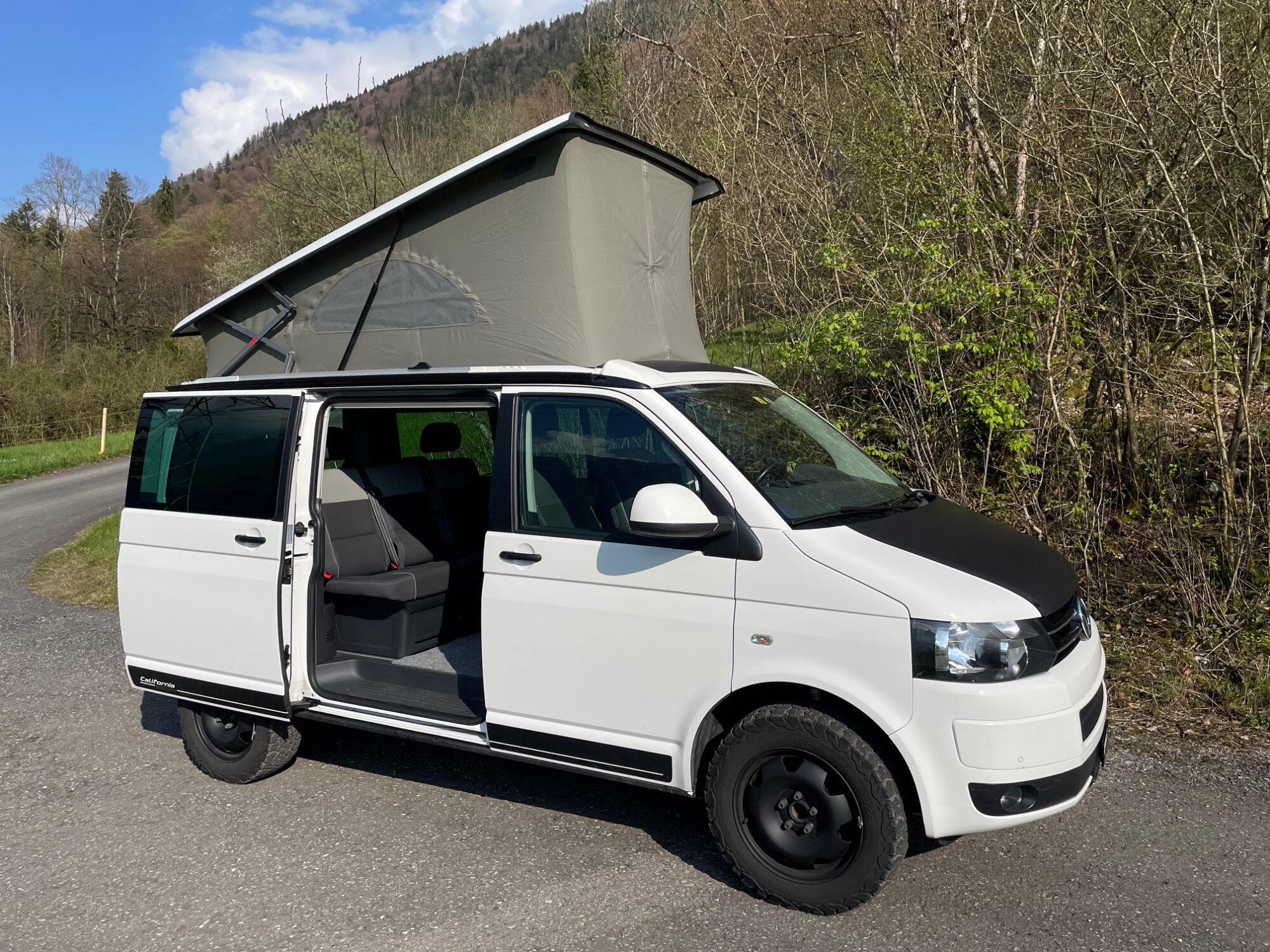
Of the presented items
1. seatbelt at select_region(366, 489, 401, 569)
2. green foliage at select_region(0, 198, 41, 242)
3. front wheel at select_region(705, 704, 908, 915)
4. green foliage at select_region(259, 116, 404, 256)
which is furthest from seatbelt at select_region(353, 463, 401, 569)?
green foliage at select_region(0, 198, 41, 242)

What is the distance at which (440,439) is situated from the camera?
5941mm

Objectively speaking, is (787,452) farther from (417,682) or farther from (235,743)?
(235,743)

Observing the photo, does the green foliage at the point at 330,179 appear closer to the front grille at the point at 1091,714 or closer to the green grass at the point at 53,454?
the green grass at the point at 53,454

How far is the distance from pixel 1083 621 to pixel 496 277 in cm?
304

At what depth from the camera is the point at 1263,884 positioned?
12.4 feet

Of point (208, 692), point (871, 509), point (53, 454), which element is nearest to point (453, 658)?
point (208, 692)

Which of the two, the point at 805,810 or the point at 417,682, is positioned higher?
the point at 417,682

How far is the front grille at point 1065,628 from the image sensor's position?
11.5ft

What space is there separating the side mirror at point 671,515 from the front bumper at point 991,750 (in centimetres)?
95

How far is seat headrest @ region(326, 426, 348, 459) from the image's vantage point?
17.9 feet

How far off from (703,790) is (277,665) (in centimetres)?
223

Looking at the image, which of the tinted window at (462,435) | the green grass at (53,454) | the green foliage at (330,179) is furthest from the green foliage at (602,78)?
the green grass at (53,454)

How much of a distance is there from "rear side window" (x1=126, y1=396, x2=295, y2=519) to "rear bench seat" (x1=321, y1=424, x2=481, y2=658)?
0.35 m

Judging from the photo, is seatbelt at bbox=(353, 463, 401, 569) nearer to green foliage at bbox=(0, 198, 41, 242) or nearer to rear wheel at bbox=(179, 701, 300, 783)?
rear wheel at bbox=(179, 701, 300, 783)
